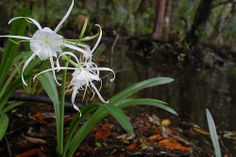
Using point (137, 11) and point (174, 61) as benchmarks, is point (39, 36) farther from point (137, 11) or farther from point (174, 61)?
point (137, 11)

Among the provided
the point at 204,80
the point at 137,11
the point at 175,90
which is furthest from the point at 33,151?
the point at 137,11

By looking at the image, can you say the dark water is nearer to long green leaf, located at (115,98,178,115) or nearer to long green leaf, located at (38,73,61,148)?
long green leaf, located at (115,98,178,115)

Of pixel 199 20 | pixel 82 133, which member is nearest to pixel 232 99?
pixel 82 133

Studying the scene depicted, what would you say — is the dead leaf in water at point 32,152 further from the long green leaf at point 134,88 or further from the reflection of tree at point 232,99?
the reflection of tree at point 232,99

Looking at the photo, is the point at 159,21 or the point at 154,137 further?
the point at 159,21

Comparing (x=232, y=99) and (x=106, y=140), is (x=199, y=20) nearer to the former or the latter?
(x=232, y=99)

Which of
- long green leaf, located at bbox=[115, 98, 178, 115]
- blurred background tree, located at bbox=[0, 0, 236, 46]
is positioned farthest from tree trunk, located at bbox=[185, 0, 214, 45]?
long green leaf, located at bbox=[115, 98, 178, 115]

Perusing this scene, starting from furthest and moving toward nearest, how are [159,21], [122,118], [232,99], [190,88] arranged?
[159,21] → [190,88] → [232,99] → [122,118]
